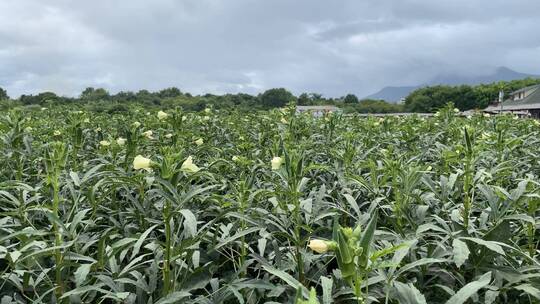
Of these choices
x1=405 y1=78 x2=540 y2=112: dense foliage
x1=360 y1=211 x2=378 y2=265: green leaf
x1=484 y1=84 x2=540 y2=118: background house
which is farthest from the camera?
x1=405 y1=78 x2=540 y2=112: dense foliage

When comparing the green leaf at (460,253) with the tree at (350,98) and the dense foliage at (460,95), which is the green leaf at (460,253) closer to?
the tree at (350,98)

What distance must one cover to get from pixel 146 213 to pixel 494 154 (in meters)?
2.72

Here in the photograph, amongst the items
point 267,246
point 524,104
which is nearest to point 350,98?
point 524,104

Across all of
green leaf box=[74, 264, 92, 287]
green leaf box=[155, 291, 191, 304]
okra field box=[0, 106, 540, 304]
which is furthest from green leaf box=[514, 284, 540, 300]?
green leaf box=[74, 264, 92, 287]

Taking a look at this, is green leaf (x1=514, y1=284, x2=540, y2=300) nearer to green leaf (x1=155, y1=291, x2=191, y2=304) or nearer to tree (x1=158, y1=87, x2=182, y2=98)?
green leaf (x1=155, y1=291, x2=191, y2=304)

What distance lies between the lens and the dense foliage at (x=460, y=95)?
299 ft

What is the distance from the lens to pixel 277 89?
55.2 m

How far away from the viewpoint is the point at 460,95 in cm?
9619

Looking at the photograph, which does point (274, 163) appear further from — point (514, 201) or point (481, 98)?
point (481, 98)

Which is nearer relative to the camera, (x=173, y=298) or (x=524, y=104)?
(x=173, y=298)

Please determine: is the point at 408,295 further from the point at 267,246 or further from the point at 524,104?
the point at 524,104

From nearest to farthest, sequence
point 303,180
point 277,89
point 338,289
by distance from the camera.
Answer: point 338,289 < point 303,180 < point 277,89

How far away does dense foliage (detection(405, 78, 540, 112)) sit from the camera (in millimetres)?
91125

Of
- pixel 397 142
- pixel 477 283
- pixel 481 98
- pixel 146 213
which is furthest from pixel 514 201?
pixel 481 98
